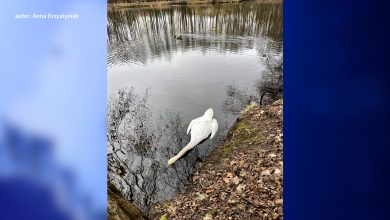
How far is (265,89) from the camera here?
278 centimetres

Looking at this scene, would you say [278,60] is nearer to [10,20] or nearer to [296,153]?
[296,153]

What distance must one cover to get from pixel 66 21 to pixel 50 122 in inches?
25.0

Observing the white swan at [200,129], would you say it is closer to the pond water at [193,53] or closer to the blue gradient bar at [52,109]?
the pond water at [193,53]

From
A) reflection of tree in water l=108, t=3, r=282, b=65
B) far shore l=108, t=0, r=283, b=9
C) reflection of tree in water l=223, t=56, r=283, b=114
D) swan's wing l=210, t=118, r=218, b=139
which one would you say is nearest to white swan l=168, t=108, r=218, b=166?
swan's wing l=210, t=118, r=218, b=139

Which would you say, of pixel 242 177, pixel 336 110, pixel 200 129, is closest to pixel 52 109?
pixel 200 129

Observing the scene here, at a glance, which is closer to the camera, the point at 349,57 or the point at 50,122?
the point at 349,57

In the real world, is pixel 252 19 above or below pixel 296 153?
above

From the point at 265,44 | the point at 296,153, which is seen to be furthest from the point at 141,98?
the point at 296,153

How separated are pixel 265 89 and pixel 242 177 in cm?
57

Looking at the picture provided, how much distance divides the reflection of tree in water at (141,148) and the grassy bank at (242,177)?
118 mm

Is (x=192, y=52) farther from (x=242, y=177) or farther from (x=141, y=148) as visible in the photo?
(x=242, y=177)

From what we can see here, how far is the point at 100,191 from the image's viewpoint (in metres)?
2.79

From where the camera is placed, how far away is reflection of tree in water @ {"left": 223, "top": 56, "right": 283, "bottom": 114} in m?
2.77

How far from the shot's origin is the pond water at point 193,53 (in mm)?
2770
